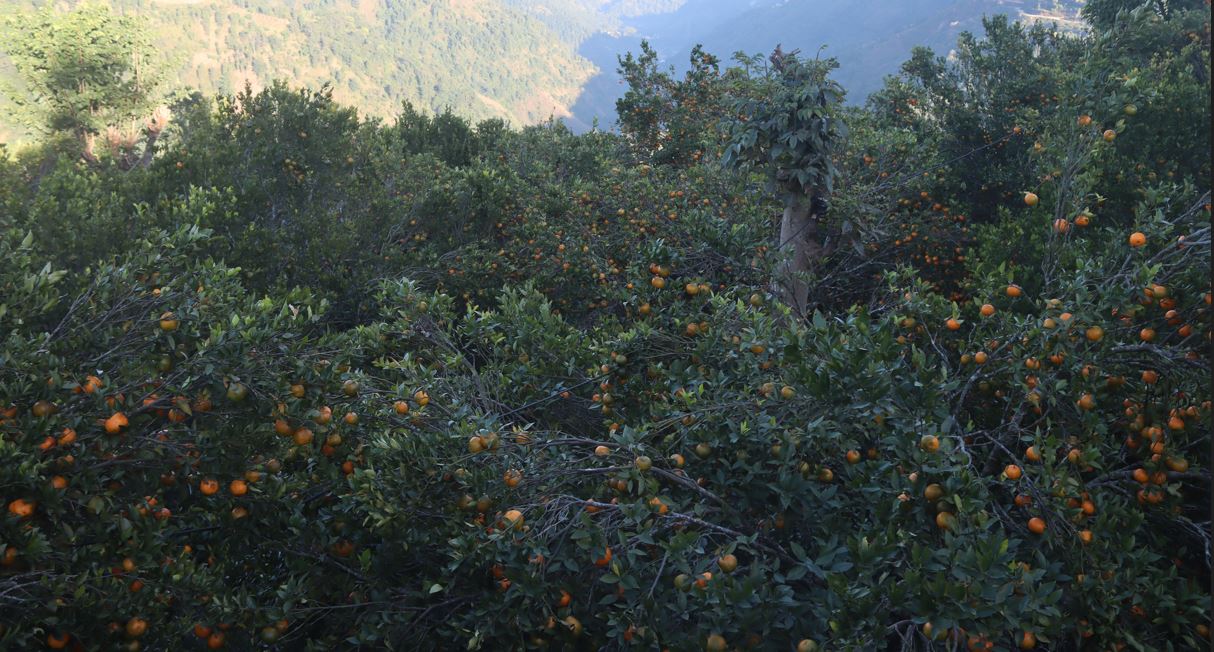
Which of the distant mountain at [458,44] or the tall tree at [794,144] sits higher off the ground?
the distant mountain at [458,44]

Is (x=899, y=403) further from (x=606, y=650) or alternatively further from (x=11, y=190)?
(x=11, y=190)

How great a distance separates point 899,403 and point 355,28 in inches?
5795

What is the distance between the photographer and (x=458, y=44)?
14400 centimetres

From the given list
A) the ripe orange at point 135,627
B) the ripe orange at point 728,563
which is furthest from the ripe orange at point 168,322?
the ripe orange at point 728,563

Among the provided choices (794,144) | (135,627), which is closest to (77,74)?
(794,144)

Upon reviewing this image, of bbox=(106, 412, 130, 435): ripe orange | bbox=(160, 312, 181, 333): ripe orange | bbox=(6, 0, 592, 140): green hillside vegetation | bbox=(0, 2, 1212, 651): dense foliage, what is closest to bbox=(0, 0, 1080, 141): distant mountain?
bbox=(6, 0, 592, 140): green hillside vegetation

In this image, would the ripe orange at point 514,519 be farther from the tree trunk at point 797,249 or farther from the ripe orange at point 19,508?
the tree trunk at point 797,249

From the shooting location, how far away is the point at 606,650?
2605 millimetres

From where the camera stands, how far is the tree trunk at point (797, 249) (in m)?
4.91

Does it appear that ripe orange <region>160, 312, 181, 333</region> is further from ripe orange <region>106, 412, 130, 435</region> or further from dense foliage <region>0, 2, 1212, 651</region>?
ripe orange <region>106, 412, 130, 435</region>

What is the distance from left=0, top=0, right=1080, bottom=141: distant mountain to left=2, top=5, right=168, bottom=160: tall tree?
61.3 m

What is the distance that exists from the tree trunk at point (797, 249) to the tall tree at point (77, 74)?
1037 inches

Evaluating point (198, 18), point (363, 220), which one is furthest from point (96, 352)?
point (198, 18)

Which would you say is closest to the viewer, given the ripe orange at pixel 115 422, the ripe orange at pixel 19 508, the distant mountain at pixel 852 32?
the ripe orange at pixel 19 508
